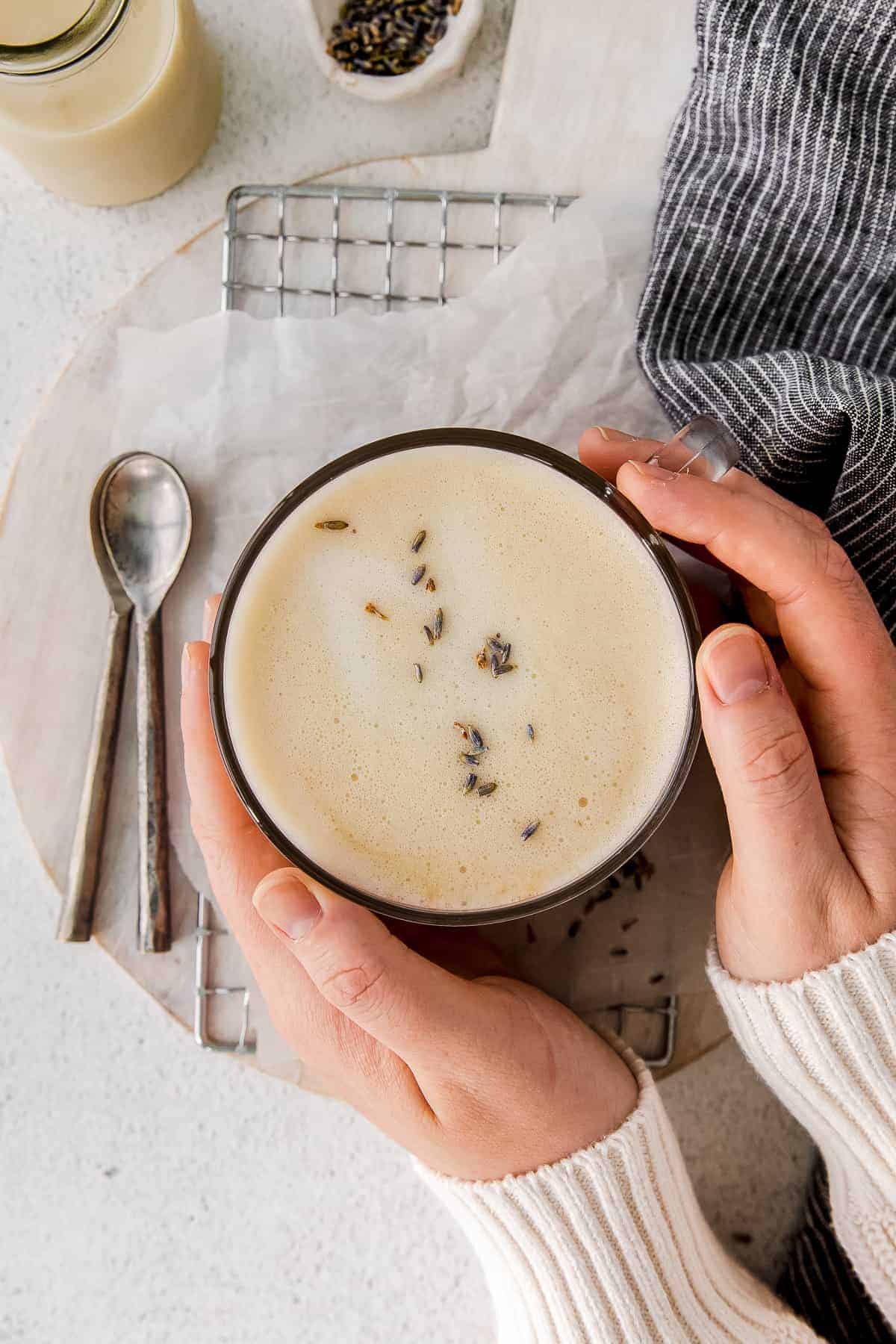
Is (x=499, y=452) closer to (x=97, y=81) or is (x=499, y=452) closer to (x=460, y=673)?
(x=460, y=673)

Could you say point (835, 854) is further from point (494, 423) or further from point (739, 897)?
point (494, 423)

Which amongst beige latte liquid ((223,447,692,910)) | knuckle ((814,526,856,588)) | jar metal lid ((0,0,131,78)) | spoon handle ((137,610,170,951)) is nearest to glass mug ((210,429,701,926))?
beige latte liquid ((223,447,692,910))

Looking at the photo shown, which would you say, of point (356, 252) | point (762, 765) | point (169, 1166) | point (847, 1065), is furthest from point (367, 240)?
point (169, 1166)

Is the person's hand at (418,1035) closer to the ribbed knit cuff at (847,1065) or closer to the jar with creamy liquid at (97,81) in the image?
the ribbed knit cuff at (847,1065)

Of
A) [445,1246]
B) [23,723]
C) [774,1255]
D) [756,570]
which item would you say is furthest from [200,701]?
[774,1255]

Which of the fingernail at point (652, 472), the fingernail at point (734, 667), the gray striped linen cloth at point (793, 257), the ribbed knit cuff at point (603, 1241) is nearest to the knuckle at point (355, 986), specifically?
the ribbed knit cuff at point (603, 1241)

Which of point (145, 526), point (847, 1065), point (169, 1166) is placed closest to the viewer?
point (847, 1065)

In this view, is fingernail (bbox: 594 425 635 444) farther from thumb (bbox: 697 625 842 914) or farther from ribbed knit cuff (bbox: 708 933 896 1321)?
ribbed knit cuff (bbox: 708 933 896 1321)
